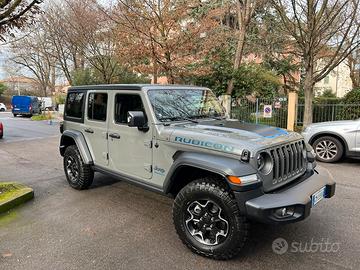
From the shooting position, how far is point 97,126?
4.75 meters

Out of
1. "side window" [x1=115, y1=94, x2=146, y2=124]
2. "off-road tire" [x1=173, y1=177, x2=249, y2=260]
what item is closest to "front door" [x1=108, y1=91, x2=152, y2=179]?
"side window" [x1=115, y1=94, x2=146, y2=124]

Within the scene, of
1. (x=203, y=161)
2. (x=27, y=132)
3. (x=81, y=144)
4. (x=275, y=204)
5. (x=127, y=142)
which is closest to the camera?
(x=275, y=204)

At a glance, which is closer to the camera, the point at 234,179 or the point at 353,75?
the point at 234,179

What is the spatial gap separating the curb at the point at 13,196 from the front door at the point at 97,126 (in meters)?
1.19

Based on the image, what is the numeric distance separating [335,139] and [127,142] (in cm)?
558

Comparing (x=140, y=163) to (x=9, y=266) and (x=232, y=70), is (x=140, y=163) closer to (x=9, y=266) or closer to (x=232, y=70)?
(x=9, y=266)

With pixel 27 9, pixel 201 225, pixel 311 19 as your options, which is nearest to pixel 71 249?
pixel 201 225

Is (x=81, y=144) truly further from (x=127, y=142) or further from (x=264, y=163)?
(x=264, y=163)

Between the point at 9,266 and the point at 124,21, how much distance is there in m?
11.7

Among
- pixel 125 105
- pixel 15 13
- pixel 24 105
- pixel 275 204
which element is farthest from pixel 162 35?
pixel 24 105

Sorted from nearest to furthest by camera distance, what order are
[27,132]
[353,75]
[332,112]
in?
[332,112] < [27,132] < [353,75]

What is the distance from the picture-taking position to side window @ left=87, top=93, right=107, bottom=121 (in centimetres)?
464

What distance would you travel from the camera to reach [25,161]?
791 centimetres

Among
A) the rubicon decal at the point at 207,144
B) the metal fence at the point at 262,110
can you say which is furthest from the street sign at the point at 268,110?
the rubicon decal at the point at 207,144
